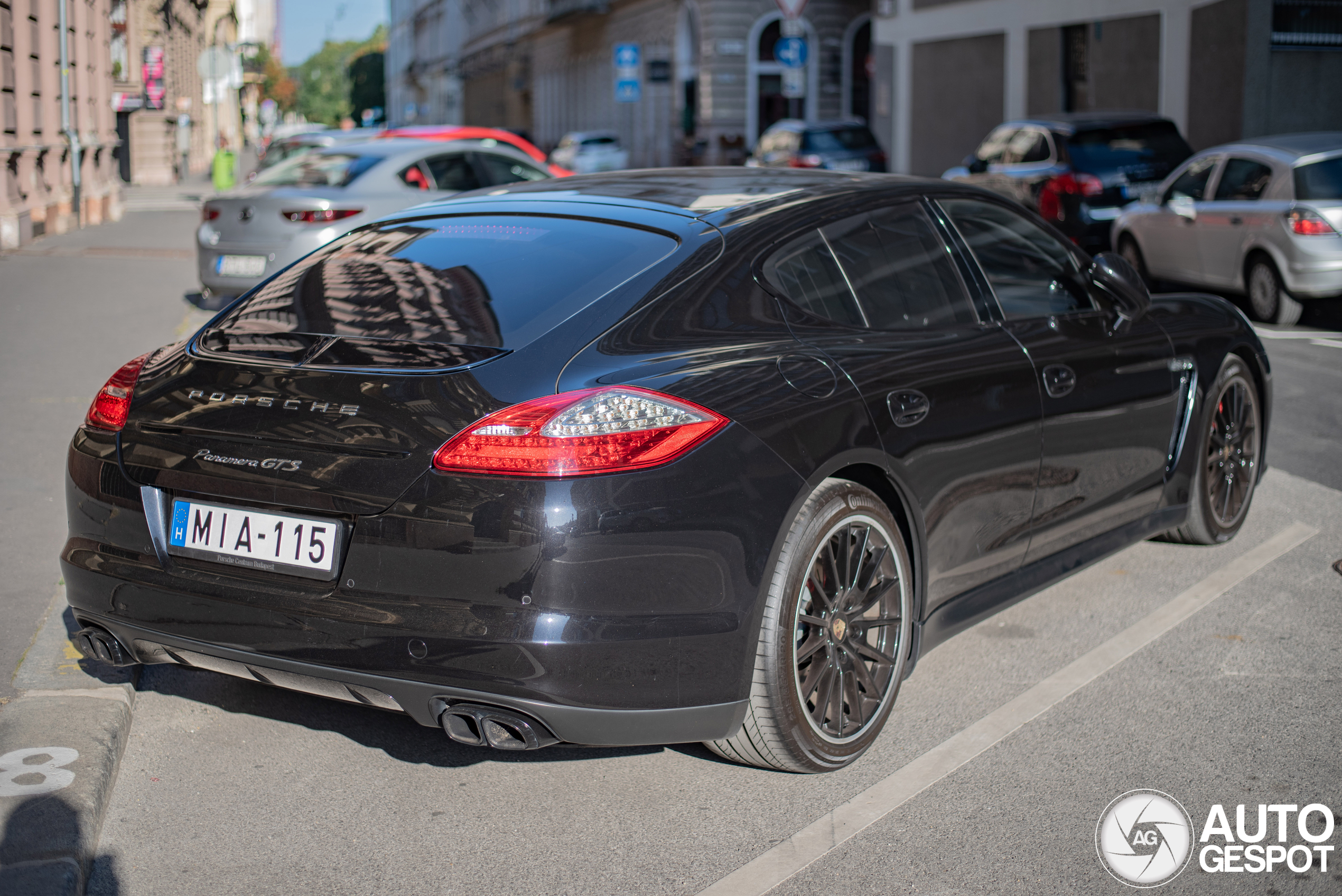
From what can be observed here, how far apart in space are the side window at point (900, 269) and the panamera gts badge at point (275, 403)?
1.50 metres

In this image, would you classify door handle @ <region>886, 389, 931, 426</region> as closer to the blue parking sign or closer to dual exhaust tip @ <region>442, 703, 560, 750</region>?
dual exhaust tip @ <region>442, 703, 560, 750</region>

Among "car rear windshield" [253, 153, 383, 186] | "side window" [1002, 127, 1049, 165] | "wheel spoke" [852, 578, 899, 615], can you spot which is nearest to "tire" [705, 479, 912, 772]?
"wheel spoke" [852, 578, 899, 615]

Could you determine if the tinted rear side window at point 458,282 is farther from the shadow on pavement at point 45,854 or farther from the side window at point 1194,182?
the side window at point 1194,182

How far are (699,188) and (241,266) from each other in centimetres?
845

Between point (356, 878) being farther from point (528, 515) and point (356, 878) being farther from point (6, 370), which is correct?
point (6, 370)

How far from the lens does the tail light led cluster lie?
15.8 metres

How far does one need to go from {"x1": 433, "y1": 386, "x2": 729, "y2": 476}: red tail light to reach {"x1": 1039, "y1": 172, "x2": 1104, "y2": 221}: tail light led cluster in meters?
13.5

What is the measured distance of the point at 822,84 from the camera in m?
45.8

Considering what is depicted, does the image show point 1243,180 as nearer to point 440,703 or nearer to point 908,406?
point 908,406

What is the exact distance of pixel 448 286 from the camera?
376cm

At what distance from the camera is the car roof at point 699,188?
4086 mm

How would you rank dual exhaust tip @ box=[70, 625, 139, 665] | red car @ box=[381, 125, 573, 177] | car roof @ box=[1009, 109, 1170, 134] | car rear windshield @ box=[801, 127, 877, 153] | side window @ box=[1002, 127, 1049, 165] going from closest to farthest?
dual exhaust tip @ box=[70, 625, 139, 665] < red car @ box=[381, 125, 573, 177] < car roof @ box=[1009, 109, 1170, 134] < side window @ box=[1002, 127, 1049, 165] < car rear windshield @ box=[801, 127, 877, 153]

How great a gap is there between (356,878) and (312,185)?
1000 centimetres

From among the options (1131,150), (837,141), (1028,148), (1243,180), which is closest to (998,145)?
(1028,148)
